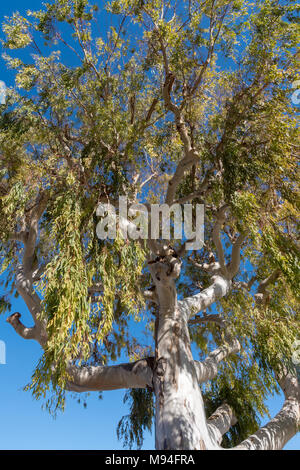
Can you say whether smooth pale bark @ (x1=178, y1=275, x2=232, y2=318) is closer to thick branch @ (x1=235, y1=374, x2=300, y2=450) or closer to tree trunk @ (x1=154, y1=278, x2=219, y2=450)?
tree trunk @ (x1=154, y1=278, x2=219, y2=450)

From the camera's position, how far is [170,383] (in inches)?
131

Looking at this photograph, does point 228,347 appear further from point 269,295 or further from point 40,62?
point 40,62

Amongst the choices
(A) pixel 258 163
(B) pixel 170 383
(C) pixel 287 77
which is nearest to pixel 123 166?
(A) pixel 258 163

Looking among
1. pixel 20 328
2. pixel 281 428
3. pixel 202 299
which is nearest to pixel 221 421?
pixel 281 428

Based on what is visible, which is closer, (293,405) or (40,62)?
(293,405)

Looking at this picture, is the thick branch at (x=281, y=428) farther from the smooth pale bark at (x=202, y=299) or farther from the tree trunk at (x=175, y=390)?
the smooth pale bark at (x=202, y=299)

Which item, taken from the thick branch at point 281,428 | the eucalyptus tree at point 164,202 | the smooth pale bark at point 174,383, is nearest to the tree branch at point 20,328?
the eucalyptus tree at point 164,202

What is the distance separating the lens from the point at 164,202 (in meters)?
5.11

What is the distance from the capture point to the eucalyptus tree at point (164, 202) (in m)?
3.47

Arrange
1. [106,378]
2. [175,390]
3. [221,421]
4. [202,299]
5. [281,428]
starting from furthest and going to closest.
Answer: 1. [202,299]
2. [221,421]
3. [281,428]
4. [106,378]
5. [175,390]

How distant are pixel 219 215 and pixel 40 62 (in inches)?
154

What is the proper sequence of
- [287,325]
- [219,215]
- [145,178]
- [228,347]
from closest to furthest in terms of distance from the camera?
[287,325] < [228,347] < [219,215] < [145,178]

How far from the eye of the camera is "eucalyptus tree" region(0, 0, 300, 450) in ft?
11.4

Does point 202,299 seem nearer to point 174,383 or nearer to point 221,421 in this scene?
point 174,383
